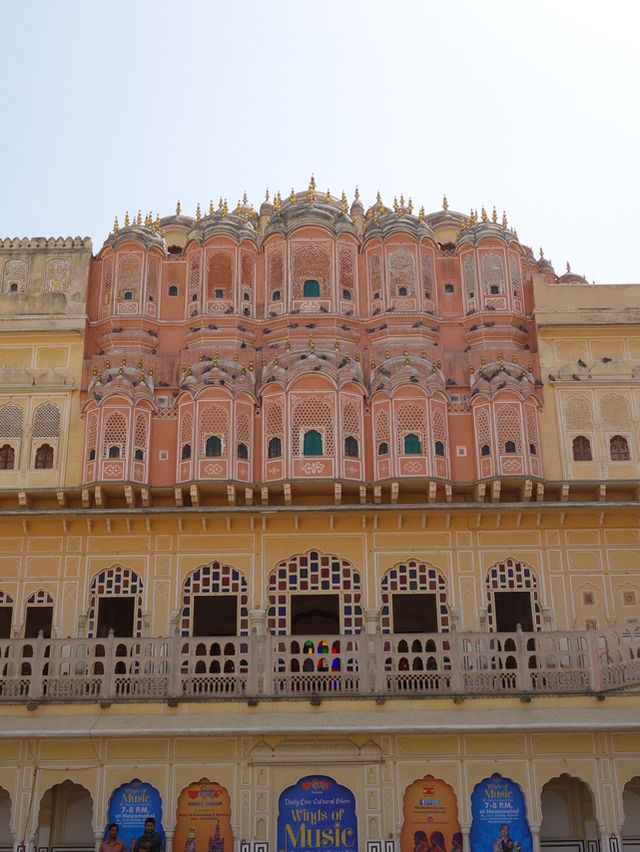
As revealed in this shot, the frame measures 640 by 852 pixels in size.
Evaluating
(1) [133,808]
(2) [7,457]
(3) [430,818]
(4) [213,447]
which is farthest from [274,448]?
(3) [430,818]

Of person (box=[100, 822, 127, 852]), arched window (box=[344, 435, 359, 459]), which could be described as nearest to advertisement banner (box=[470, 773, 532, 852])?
person (box=[100, 822, 127, 852])

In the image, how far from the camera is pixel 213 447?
1906 cm

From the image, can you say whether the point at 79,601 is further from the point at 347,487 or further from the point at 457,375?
the point at 457,375

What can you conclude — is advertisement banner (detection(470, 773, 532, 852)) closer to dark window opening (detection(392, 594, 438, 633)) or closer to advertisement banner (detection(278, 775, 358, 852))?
advertisement banner (detection(278, 775, 358, 852))

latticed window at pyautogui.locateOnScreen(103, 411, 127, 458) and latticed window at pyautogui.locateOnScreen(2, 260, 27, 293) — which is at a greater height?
latticed window at pyautogui.locateOnScreen(2, 260, 27, 293)

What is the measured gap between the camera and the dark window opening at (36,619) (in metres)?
18.6

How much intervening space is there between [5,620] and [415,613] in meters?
7.75

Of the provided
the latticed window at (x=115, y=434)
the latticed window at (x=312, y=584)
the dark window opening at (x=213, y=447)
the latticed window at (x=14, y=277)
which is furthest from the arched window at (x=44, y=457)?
the latticed window at (x=312, y=584)

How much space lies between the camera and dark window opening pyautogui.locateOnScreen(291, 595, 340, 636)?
1911cm

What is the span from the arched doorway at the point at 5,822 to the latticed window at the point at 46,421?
21.2ft

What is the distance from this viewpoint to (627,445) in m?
19.5

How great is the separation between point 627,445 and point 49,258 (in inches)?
483

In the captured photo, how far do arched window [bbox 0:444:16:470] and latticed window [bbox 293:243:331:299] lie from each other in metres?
6.59

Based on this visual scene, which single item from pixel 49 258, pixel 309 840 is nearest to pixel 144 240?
pixel 49 258
